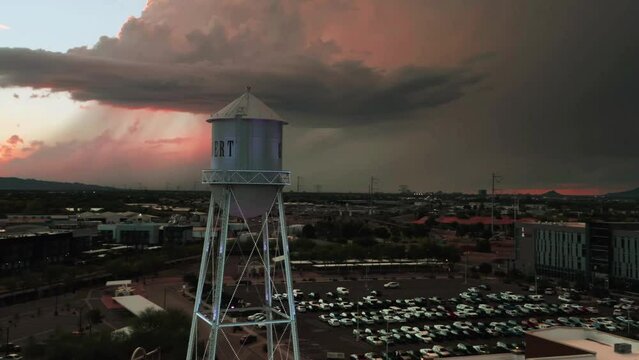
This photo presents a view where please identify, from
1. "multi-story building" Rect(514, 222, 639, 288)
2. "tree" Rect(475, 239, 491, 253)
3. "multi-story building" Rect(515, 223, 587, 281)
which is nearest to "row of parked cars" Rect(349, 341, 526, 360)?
"multi-story building" Rect(514, 222, 639, 288)

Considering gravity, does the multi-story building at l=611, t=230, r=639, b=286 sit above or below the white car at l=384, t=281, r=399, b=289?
above

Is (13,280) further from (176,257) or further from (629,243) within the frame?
(629,243)

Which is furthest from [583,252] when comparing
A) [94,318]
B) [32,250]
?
[32,250]

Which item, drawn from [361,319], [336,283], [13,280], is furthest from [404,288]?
[13,280]

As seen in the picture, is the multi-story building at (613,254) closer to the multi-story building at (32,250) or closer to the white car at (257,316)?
the white car at (257,316)

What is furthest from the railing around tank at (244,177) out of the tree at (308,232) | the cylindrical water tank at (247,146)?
the tree at (308,232)

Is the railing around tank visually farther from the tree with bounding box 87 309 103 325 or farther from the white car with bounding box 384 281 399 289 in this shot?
the white car with bounding box 384 281 399 289
